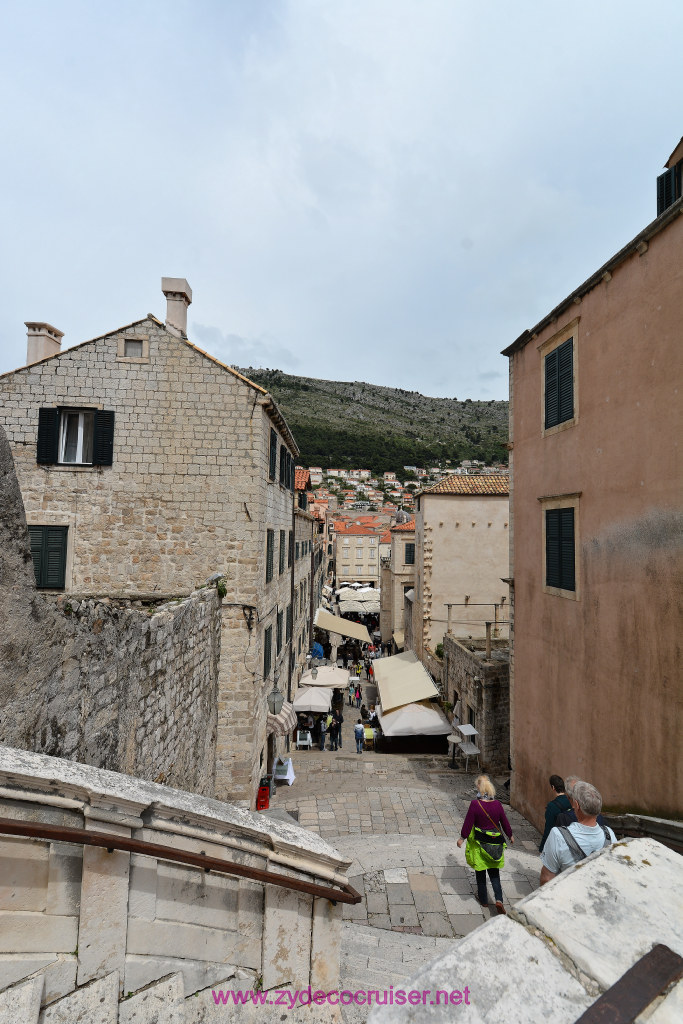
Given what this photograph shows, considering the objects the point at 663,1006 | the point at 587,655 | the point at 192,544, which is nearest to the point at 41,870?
the point at 663,1006

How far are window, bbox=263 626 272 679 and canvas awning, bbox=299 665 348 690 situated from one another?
8.06 meters

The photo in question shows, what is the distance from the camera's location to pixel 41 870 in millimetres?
2324

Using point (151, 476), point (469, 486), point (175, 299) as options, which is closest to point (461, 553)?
point (469, 486)

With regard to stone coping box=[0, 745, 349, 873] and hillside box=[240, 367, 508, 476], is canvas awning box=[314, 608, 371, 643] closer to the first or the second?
stone coping box=[0, 745, 349, 873]

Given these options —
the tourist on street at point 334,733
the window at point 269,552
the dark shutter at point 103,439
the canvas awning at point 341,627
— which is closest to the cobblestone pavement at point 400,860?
the window at point 269,552

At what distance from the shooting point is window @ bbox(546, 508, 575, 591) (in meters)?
9.16

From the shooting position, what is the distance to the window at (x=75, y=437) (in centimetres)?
1109

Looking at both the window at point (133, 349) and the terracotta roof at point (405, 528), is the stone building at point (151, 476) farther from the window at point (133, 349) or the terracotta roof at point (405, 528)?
the terracotta roof at point (405, 528)

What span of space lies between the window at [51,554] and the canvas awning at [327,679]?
41.5 feet

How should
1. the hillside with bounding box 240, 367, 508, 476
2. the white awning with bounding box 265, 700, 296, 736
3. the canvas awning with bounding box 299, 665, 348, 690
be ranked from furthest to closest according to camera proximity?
1. the hillside with bounding box 240, 367, 508, 476
2. the canvas awning with bounding box 299, 665, 348, 690
3. the white awning with bounding box 265, 700, 296, 736

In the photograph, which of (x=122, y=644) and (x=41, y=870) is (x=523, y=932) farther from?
(x=122, y=644)

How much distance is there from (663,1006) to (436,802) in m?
10.9

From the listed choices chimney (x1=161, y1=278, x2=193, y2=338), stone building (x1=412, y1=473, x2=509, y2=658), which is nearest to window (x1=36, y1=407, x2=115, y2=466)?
chimney (x1=161, y1=278, x2=193, y2=338)

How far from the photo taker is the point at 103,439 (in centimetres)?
1111
